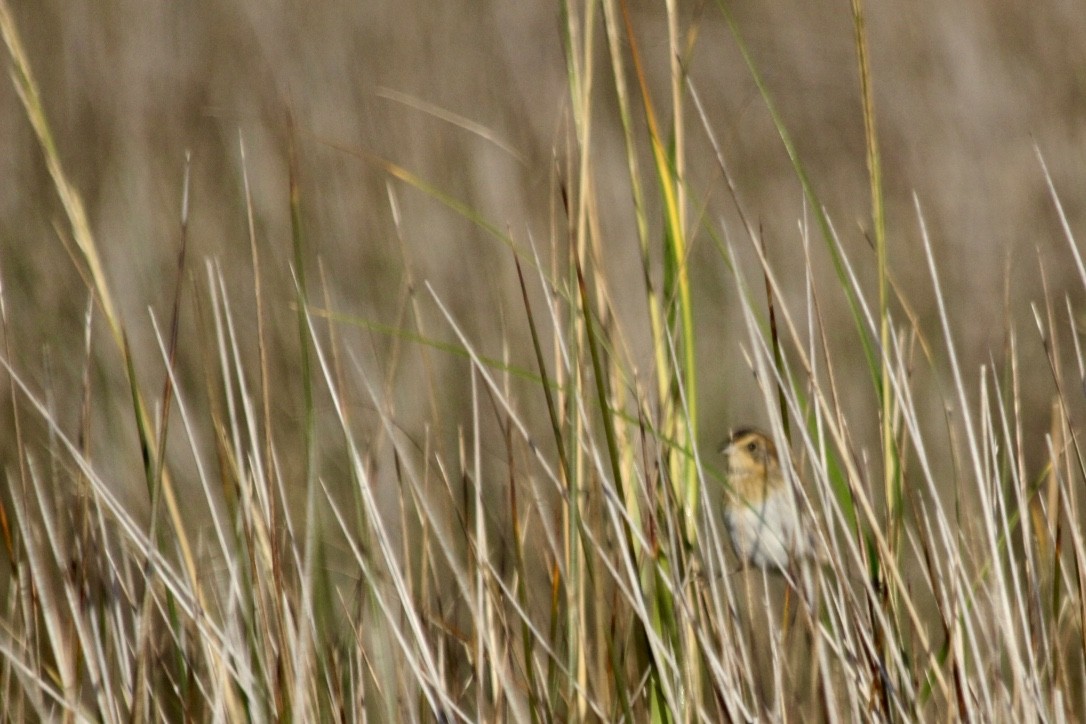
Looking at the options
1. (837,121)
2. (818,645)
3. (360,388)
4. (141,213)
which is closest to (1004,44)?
(837,121)

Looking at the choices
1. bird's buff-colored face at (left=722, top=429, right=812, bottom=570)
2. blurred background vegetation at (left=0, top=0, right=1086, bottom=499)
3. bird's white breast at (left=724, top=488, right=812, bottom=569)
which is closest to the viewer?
bird's white breast at (left=724, top=488, right=812, bottom=569)

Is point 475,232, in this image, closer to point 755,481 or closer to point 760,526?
point 755,481

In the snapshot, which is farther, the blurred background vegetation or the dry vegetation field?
the blurred background vegetation

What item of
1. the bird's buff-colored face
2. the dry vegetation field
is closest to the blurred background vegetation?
the dry vegetation field

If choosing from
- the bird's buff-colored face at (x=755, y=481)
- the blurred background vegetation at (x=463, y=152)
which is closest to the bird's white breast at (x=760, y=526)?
the bird's buff-colored face at (x=755, y=481)

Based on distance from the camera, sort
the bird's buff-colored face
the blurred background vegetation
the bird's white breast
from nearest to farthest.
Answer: the bird's white breast
the bird's buff-colored face
the blurred background vegetation

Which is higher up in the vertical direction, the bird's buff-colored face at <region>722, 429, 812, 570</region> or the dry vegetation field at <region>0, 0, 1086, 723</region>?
the dry vegetation field at <region>0, 0, 1086, 723</region>

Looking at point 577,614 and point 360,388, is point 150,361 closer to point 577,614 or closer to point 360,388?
point 360,388

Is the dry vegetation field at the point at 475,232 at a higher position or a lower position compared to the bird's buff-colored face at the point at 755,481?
higher

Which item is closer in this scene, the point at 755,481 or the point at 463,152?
the point at 755,481

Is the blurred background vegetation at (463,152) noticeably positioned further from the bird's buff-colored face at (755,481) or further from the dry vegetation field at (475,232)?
the bird's buff-colored face at (755,481)

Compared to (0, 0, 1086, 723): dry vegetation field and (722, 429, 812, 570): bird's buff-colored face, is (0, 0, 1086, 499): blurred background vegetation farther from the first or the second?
(722, 429, 812, 570): bird's buff-colored face

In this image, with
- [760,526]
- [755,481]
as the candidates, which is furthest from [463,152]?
[760,526]

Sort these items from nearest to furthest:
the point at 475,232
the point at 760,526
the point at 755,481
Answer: the point at 760,526
the point at 755,481
the point at 475,232
